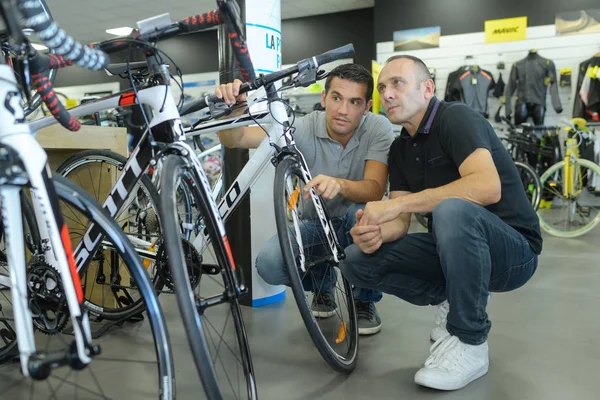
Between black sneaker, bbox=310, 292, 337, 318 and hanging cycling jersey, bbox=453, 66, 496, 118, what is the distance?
5.24 metres

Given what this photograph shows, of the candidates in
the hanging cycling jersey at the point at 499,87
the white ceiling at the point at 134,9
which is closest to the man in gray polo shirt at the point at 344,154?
the hanging cycling jersey at the point at 499,87

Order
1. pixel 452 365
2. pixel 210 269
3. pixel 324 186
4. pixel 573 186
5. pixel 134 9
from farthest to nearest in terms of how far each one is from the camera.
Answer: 1. pixel 134 9
2. pixel 573 186
3. pixel 324 186
4. pixel 452 365
5. pixel 210 269

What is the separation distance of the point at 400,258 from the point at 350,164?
1.71 ft

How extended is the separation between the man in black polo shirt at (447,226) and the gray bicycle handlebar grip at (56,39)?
91 centimetres

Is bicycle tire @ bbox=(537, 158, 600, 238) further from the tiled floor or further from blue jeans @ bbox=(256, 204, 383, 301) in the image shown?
blue jeans @ bbox=(256, 204, 383, 301)

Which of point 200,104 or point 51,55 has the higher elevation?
point 51,55

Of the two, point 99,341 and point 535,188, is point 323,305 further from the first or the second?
point 535,188

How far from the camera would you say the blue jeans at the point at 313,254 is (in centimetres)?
189

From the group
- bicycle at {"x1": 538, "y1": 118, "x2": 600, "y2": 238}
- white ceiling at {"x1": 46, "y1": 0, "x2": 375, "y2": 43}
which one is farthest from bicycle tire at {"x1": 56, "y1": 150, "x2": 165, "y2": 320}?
white ceiling at {"x1": 46, "y1": 0, "x2": 375, "y2": 43}

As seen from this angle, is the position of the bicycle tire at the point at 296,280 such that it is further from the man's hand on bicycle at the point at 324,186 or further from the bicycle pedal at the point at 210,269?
the bicycle pedal at the point at 210,269

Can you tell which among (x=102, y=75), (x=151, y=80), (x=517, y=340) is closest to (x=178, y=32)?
(x=151, y=80)

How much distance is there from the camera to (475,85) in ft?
21.7

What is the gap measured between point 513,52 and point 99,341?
6635mm

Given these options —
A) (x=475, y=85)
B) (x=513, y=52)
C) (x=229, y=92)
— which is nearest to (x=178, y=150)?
(x=229, y=92)
